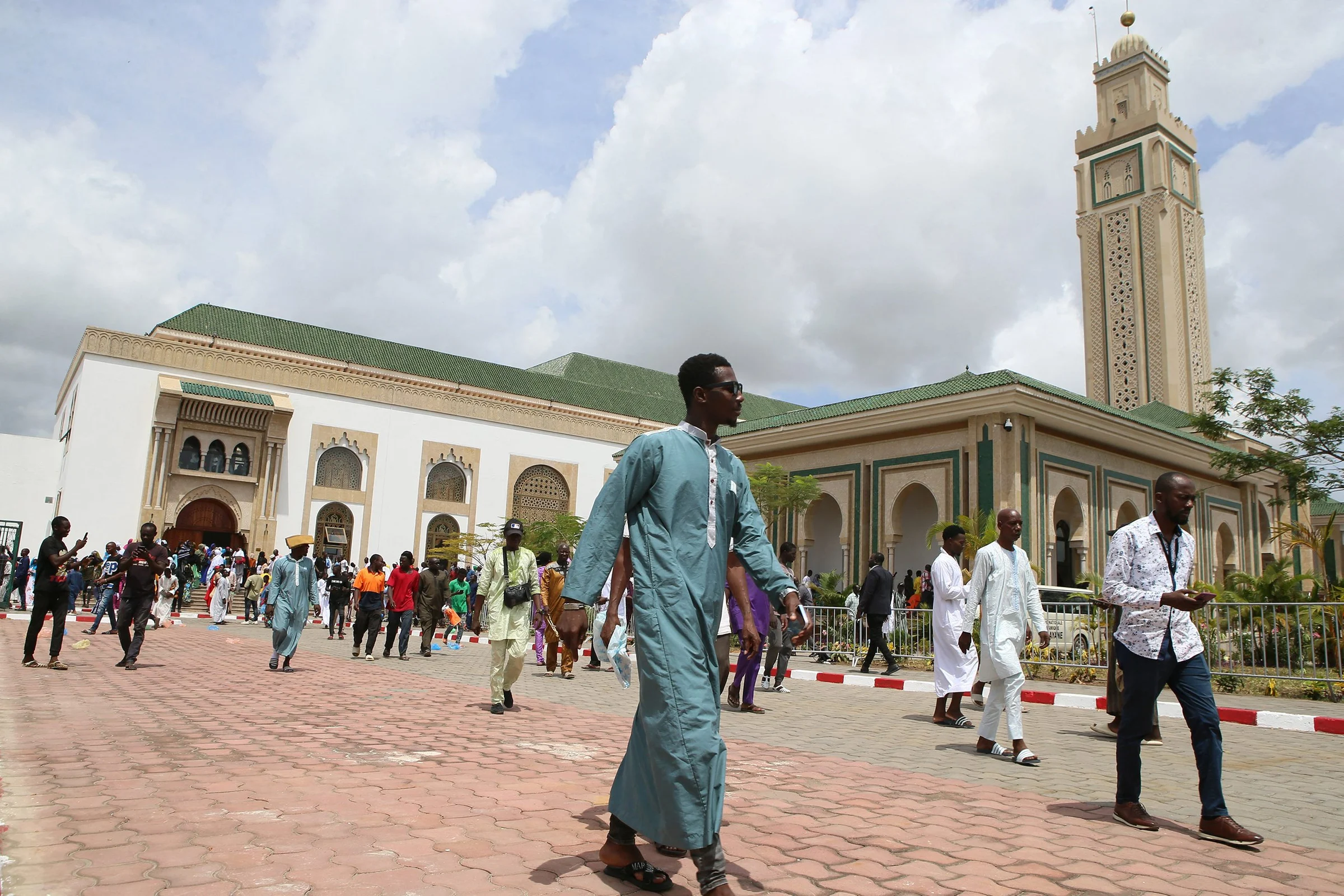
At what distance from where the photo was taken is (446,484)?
1683 inches

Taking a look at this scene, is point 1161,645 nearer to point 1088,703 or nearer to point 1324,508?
point 1088,703

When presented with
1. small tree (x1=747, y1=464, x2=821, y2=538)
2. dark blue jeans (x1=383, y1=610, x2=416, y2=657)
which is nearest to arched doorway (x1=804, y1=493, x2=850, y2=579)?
small tree (x1=747, y1=464, x2=821, y2=538)

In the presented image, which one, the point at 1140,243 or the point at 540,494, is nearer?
the point at 1140,243

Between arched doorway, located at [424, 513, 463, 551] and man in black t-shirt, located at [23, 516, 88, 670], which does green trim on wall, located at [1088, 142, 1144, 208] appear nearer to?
arched doorway, located at [424, 513, 463, 551]

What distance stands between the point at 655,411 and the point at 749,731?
47.2 meters

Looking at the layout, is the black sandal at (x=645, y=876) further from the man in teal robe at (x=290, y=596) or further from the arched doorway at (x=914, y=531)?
the arched doorway at (x=914, y=531)

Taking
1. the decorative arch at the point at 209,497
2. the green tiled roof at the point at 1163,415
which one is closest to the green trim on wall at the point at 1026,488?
the green tiled roof at the point at 1163,415

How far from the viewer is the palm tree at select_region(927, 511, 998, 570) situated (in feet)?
59.7

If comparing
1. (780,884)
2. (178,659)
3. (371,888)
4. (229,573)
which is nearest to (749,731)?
(780,884)

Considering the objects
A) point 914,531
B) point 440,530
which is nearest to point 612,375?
point 440,530

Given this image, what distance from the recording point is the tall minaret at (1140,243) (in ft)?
126

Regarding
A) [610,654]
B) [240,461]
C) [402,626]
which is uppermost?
[240,461]

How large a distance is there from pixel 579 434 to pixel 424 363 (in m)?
8.86

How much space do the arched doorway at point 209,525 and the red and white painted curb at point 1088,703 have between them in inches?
1194
